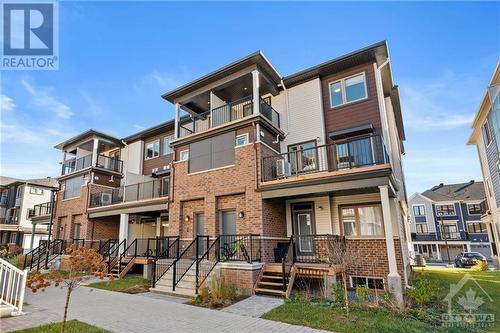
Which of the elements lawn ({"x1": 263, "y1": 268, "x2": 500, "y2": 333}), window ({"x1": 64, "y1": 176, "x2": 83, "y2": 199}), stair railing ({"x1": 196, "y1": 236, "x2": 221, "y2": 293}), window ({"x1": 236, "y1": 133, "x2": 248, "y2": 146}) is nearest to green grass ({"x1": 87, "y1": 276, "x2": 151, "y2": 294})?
stair railing ({"x1": 196, "y1": 236, "x2": 221, "y2": 293})

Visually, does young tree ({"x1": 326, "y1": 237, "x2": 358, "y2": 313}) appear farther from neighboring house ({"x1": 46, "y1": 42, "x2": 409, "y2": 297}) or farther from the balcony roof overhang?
the balcony roof overhang

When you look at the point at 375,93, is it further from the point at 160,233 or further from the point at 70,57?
the point at 160,233

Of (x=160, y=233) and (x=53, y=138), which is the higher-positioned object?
(x=53, y=138)

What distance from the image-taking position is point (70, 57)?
11.3 meters

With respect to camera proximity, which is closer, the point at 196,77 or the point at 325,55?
the point at 325,55

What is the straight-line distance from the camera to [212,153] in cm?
1346

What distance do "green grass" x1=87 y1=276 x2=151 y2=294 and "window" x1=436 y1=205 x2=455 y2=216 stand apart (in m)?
46.1

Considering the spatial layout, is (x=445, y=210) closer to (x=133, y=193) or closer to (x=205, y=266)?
(x=205, y=266)

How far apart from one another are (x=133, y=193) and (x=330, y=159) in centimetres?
1304

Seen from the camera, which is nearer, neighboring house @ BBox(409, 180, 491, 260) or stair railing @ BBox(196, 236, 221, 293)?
stair railing @ BBox(196, 236, 221, 293)

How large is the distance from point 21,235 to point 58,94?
1318 inches

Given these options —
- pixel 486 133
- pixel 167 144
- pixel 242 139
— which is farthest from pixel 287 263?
pixel 486 133

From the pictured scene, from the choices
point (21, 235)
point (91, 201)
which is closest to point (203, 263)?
point (91, 201)

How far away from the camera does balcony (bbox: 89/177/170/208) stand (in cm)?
1658
